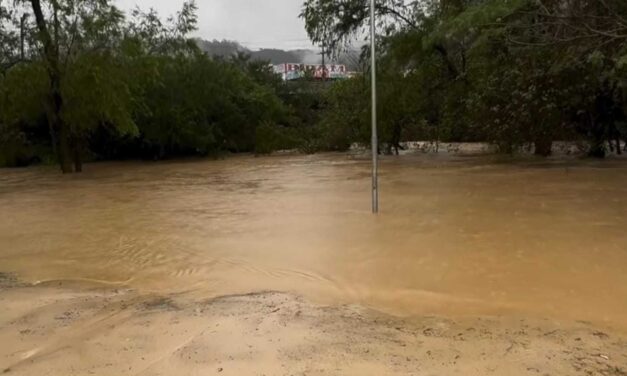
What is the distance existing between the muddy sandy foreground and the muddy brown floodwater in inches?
18.1

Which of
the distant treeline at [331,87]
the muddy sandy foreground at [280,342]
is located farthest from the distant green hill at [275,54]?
the muddy sandy foreground at [280,342]

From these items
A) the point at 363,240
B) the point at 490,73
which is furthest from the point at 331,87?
the point at 363,240

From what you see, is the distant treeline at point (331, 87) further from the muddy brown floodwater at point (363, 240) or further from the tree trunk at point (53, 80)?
the muddy brown floodwater at point (363, 240)

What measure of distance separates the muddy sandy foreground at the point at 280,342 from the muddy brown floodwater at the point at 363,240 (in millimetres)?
460

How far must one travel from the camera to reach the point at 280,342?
4.36 meters

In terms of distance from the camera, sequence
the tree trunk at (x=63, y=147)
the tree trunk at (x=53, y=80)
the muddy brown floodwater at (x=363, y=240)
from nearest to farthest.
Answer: the muddy brown floodwater at (x=363, y=240) → the tree trunk at (x=53, y=80) → the tree trunk at (x=63, y=147)

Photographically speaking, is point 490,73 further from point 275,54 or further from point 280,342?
point 275,54

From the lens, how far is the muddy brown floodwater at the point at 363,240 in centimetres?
573

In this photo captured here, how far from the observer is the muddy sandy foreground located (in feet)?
12.8

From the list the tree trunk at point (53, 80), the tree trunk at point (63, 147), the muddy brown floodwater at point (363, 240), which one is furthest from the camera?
the tree trunk at point (63, 147)

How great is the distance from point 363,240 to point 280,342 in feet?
12.8

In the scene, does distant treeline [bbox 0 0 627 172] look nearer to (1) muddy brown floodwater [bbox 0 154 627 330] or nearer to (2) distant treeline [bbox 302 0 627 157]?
(2) distant treeline [bbox 302 0 627 157]

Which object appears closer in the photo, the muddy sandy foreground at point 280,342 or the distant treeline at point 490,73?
the muddy sandy foreground at point 280,342

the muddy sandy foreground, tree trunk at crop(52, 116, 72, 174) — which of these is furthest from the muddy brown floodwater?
tree trunk at crop(52, 116, 72, 174)
